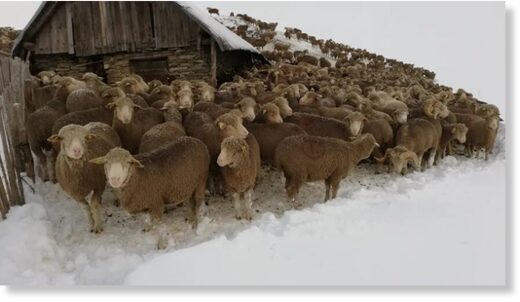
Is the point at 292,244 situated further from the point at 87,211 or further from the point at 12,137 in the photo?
the point at 12,137

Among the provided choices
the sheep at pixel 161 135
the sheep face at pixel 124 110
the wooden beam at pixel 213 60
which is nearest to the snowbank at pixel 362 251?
the sheep at pixel 161 135

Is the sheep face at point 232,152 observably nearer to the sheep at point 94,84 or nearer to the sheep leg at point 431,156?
the sheep leg at point 431,156

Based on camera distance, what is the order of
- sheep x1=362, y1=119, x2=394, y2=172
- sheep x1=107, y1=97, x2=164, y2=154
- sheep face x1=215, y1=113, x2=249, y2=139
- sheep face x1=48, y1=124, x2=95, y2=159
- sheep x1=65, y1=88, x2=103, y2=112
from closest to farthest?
sheep face x1=48, y1=124, x2=95, y2=159
sheep face x1=215, y1=113, x2=249, y2=139
sheep x1=107, y1=97, x2=164, y2=154
sheep x1=65, y1=88, x2=103, y2=112
sheep x1=362, y1=119, x2=394, y2=172

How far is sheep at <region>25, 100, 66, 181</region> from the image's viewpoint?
7.26 m

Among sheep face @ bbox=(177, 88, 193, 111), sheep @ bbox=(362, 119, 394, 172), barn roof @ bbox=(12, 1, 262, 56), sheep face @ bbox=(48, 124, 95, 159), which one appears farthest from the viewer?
barn roof @ bbox=(12, 1, 262, 56)

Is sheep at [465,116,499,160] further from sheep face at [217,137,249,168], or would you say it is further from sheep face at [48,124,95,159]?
sheep face at [48,124,95,159]

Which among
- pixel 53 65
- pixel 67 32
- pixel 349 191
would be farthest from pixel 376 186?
pixel 53 65

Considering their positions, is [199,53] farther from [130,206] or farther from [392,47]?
[130,206]

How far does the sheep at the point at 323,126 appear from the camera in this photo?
8195 millimetres

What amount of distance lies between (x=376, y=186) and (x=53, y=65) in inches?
524

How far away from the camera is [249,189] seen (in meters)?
6.42

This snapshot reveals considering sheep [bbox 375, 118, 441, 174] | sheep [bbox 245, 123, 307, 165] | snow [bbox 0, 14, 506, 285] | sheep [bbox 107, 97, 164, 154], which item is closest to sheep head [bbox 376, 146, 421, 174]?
sheep [bbox 375, 118, 441, 174]

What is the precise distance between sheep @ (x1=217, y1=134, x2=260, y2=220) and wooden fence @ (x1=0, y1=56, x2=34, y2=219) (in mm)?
2943

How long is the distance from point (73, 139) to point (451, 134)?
7.68 meters
